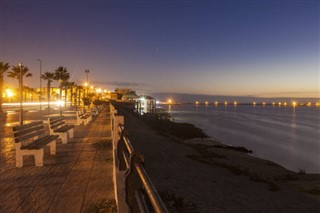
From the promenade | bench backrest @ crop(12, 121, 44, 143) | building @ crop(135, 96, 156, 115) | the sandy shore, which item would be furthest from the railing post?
building @ crop(135, 96, 156, 115)

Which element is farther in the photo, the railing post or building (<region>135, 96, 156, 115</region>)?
building (<region>135, 96, 156, 115</region>)

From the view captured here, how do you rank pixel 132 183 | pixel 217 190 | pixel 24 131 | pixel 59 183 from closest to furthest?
pixel 132 183 < pixel 59 183 < pixel 24 131 < pixel 217 190

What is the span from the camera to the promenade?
466 cm

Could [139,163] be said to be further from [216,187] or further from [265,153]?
[265,153]

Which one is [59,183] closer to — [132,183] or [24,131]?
[24,131]

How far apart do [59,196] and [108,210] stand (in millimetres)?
1088

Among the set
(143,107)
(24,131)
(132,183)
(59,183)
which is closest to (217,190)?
(59,183)

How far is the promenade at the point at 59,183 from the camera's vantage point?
4.66 m

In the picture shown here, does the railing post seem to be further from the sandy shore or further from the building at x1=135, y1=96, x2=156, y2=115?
the building at x1=135, y1=96, x2=156, y2=115

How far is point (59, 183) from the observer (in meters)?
5.74

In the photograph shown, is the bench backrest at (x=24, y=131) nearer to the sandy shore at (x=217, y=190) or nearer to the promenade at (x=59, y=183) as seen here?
the promenade at (x=59, y=183)

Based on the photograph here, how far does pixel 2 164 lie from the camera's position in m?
7.36

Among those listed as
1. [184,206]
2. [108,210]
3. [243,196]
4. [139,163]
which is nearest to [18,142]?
[108,210]

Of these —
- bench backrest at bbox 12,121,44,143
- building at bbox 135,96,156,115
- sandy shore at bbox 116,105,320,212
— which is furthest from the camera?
building at bbox 135,96,156,115
